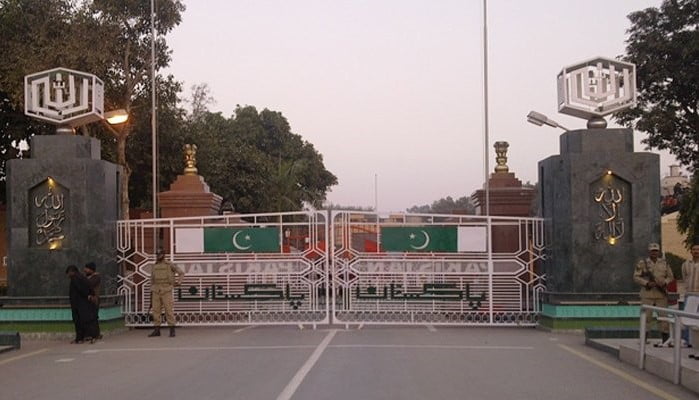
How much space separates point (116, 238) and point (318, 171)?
53193 millimetres

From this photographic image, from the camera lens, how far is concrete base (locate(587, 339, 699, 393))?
10516mm

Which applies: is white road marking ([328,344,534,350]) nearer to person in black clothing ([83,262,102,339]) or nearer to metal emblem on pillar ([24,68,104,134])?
person in black clothing ([83,262,102,339])

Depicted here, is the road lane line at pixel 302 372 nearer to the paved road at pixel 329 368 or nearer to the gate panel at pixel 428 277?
the paved road at pixel 329 368

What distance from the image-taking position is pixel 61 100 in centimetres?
1831

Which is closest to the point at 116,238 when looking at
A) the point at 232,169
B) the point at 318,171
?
the point at 232,169

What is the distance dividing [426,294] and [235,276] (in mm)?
4023

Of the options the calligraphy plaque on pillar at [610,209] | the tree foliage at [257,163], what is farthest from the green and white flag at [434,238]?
the tree foliage at [257,163]

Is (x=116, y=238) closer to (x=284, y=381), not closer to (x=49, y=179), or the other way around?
(x=49, y=179)

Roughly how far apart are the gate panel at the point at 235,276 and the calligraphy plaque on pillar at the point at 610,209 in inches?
215

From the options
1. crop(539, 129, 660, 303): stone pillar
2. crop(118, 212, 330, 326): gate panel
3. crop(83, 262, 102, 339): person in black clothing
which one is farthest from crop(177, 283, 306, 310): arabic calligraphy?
crop(539, 129, 660, 303): stone pillar

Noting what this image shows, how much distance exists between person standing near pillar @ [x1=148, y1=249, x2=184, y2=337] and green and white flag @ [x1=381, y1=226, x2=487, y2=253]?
433cm

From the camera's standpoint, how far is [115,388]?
10.7 meters

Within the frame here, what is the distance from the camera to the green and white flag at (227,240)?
18875mm

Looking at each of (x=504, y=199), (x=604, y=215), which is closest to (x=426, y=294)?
(x=604, y=215)
